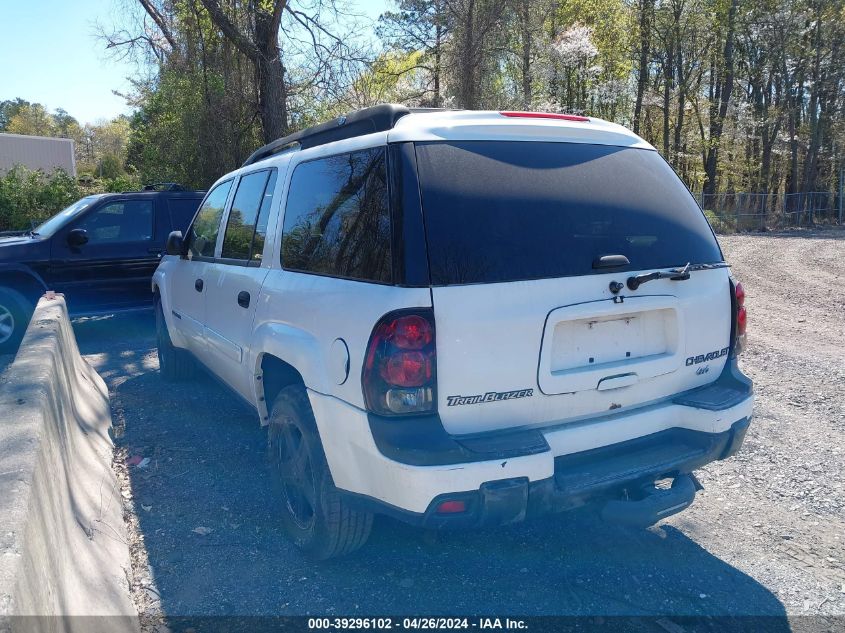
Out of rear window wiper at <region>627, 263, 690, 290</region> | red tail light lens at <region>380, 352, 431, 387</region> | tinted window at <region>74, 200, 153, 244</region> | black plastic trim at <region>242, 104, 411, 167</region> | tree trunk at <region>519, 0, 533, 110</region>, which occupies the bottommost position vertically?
red tail light lens at <region>380, 352, 431, 387</region>

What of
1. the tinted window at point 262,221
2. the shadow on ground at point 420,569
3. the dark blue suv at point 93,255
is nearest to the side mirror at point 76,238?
the dark blue suv at point 93,255

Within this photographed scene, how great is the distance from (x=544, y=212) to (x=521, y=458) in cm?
112

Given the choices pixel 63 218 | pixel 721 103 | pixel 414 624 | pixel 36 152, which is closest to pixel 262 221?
pixel 414 624

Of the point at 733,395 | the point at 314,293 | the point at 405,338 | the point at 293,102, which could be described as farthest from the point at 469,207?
the point at 293,102

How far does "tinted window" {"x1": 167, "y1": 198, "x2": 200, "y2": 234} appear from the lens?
30.5ft

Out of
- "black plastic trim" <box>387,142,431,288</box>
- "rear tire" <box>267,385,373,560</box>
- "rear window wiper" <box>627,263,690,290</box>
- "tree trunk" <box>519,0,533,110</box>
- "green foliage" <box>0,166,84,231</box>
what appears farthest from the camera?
"tree trunk" <box>519,0,533,110</box>

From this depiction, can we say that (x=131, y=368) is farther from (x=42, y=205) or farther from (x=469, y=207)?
(x=42, y=205)

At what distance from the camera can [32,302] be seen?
8.32 meters

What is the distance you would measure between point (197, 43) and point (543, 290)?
20011mm

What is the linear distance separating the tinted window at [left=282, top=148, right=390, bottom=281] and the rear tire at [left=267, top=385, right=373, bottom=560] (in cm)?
72

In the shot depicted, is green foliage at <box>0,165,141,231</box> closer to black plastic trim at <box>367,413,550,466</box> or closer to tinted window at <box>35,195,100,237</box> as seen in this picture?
tinted window at <box>35,195,100,237</box>

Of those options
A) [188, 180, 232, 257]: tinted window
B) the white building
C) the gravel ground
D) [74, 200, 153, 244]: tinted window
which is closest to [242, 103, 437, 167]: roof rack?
[188, 180, 232, 257]: tinted window

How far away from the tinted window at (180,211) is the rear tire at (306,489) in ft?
20.8

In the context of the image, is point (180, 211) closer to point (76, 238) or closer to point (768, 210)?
point (76, 238)
